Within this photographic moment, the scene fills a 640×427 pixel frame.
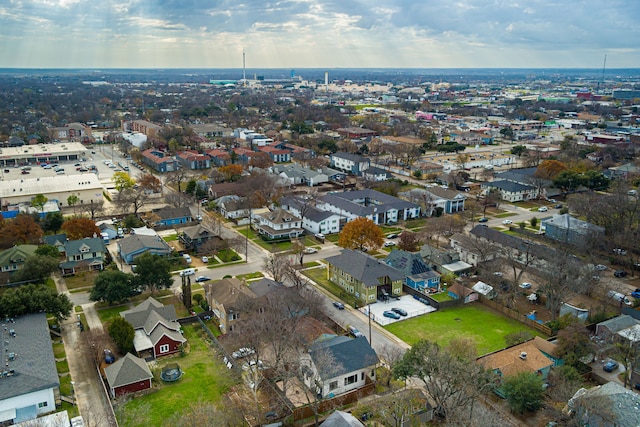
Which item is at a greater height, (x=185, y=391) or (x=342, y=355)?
(x=342, y=355)

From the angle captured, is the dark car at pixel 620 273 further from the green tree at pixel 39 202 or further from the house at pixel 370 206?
the green tree at pixel 39 202

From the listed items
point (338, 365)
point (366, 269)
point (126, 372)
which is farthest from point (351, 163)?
point (126, 372)

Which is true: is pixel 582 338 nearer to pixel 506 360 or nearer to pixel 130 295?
pixel 506 360

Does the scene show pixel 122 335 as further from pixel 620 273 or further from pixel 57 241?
pixel 620 273

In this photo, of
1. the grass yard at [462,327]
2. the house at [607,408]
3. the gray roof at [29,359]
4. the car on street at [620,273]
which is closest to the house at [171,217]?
the gray roof at [29,359]

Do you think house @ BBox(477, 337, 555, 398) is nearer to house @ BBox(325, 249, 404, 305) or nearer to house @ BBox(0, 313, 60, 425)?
house @ BBox(325, 249, 404, 305)

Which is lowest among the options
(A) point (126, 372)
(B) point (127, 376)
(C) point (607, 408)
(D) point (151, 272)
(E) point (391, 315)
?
(E) point (391, 315)
